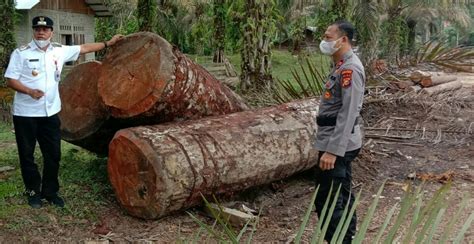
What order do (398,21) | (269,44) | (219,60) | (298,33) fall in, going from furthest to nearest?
1. (298,33)
2. (398,21)
3. (219,60)
4. (269,44)

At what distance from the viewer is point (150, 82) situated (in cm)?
517

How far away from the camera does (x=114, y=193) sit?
217 inches

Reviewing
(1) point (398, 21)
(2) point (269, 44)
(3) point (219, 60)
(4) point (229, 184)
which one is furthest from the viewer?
(1) point (398, 21)

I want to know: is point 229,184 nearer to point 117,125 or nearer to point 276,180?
point 276,180

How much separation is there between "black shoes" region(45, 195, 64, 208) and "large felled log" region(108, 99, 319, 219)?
0.50m

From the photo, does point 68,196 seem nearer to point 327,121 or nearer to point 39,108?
point 39,108

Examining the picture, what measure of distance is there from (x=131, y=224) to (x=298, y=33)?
31.4 m

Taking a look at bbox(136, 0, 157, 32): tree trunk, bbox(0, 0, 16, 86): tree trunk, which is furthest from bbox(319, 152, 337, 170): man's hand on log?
bbox(136, 0, 157, 32): tree trunk

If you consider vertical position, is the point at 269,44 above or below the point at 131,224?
above

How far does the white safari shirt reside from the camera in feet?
16.1

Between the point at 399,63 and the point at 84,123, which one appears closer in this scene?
the point at 84,123

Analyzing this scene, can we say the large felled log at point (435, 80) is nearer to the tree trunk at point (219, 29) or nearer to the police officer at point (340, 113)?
the police officer at point (340, 113)

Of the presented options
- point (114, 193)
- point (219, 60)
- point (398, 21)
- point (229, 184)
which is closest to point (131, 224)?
point (114, 193)

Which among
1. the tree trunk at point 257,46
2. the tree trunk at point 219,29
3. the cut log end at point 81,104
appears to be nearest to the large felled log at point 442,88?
the tree trunk at point 257,46
